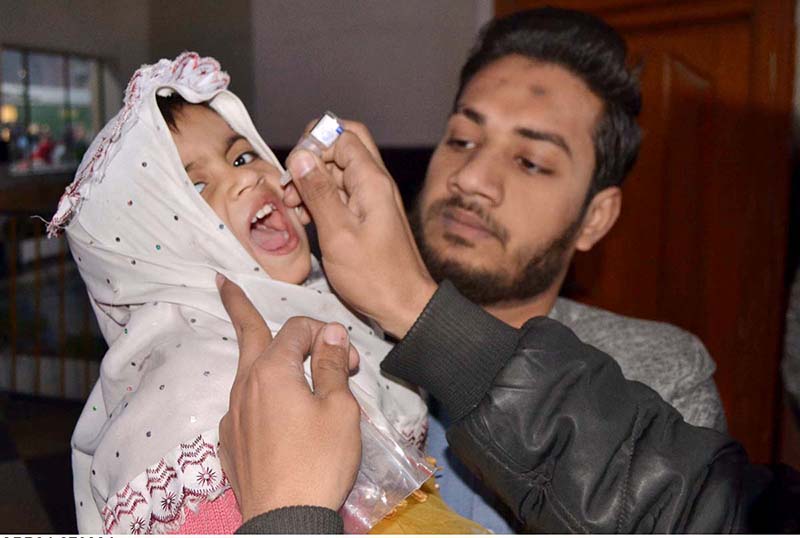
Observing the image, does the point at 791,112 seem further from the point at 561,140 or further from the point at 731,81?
the point at 561,140

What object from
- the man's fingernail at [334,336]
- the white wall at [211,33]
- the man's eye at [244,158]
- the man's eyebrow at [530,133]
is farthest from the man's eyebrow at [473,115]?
the man's fingernail at [334,336]

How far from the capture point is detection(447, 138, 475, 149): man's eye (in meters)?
1.53

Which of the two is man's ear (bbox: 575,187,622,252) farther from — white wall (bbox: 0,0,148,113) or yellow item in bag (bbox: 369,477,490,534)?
white wall (bbox: 0,0,148,113)

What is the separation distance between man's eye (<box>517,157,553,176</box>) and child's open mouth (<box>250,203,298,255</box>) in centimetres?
58

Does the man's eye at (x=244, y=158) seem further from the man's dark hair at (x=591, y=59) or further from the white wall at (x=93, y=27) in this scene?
the man's dark hair at (x=591, y=59)

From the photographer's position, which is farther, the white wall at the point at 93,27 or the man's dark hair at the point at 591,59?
the man's dark hair at the point at 591,59

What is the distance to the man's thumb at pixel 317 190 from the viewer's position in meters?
0.96

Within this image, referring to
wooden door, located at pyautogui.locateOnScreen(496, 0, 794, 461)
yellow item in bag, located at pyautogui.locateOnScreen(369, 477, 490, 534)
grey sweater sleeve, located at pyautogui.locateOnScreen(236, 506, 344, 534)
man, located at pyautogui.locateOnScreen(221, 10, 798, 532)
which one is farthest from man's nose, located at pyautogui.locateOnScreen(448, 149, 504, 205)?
wooden door, located at pyautogui.locateOnScreen(496, 0, 794, 461)

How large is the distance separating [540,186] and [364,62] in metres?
0.98

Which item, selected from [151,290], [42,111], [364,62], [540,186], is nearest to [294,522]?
[151,290]

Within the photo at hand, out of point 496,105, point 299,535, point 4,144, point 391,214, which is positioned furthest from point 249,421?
point 4,144

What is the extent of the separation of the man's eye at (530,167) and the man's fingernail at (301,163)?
0.64 metres

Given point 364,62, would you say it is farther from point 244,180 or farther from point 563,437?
point 563,437

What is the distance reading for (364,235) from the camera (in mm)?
970
